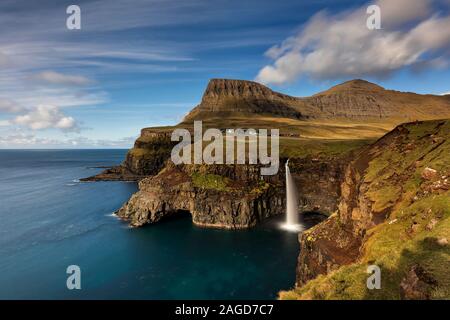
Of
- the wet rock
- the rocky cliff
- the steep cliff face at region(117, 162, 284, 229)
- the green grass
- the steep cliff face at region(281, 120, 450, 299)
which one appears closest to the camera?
the steep cliff face at region(281, 120, 450, 299)

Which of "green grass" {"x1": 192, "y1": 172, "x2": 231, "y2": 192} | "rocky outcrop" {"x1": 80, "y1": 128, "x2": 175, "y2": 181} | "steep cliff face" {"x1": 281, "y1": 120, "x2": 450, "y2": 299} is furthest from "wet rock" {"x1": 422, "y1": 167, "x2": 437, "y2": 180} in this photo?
"rocky outcrop" {"x1": 80, "y1": 128, "x2": 175, "y2": 181}

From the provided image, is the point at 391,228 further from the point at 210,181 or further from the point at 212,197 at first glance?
the point at 210,181

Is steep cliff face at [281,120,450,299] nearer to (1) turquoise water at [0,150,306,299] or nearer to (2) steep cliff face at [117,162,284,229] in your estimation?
(1) turquoise water at [0,150,306,299]

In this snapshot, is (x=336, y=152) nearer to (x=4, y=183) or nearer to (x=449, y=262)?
(x=449, y=262)

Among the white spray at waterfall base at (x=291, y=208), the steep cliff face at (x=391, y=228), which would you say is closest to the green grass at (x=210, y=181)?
the white spray at waterfall base at (x=291, y=208)

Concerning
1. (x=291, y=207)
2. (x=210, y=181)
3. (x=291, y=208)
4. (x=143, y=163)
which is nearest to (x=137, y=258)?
(x=210, y=181)
